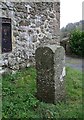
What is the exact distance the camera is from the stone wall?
7.32 metres

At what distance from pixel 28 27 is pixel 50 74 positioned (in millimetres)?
2620

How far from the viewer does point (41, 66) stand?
19.0 ft

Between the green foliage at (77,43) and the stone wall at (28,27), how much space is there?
370cm

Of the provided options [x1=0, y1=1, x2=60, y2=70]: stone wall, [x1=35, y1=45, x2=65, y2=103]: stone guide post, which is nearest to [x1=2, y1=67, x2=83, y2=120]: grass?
[x1=35, y1=45, x2=65, y2=103]: stone guide post

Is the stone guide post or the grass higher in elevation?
the stone guide post

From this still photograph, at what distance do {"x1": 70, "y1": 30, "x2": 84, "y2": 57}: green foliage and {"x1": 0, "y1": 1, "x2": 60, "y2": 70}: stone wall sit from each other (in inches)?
146

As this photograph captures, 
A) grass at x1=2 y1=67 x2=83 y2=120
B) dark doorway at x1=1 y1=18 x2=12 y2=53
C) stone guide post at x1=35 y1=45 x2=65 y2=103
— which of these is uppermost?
dark doorway at x1=1 y1=18 x2=12 y2=53

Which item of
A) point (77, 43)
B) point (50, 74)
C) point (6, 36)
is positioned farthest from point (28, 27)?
point (77, 43)

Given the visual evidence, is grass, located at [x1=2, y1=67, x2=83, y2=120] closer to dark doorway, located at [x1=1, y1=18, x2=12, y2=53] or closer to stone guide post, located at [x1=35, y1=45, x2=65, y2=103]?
stone guide post, located at [x1=35, y1=45, x2=65, y2=103]

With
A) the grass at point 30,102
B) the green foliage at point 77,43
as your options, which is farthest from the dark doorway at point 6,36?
the green foliage at point 77,43

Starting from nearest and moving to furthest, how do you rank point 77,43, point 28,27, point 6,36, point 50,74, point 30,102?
point 30,102 → point 50,74 → point 6,36 → point 28,27 → point 77,43

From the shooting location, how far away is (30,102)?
5602 mm

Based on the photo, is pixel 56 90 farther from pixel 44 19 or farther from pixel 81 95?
pixel 44 19

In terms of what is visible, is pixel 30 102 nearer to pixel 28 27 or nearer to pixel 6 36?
pixel 6 36
